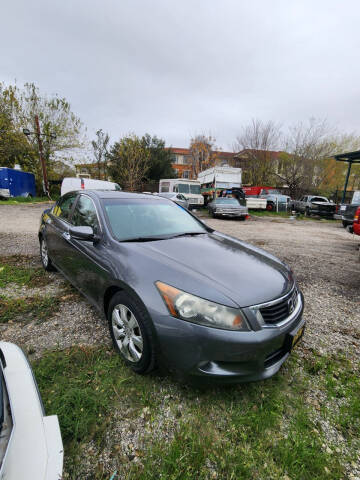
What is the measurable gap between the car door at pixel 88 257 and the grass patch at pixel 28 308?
46cm

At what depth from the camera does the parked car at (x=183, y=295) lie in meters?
1.54

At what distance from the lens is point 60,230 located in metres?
3.18

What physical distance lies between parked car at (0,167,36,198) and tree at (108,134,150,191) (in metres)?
8.45

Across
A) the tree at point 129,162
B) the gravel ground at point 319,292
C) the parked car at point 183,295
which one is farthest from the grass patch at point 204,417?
the tree at point 129,162

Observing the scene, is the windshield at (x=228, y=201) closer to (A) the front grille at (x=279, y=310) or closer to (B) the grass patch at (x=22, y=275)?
(B) the grass patch at (x=22, y=275)

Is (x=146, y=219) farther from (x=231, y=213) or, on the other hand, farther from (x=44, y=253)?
(x=231, y=213)

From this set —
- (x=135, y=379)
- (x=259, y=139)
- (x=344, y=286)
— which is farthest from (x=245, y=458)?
(x=259, y=139)

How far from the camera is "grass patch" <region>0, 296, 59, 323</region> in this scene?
8.64 ft

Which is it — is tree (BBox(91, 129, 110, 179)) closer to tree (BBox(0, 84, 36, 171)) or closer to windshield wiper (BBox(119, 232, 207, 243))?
tree (BBox(0, 84, 36, 171))

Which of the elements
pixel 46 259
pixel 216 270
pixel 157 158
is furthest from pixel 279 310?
pixel 157 158

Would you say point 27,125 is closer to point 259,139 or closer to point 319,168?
point 259,139

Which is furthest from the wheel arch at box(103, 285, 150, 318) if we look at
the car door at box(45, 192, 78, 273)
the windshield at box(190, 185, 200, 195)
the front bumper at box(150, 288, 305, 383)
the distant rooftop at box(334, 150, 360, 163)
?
the windshield at box(190, 185, 200, 195)

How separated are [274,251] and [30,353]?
225 inches

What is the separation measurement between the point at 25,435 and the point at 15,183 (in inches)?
819
